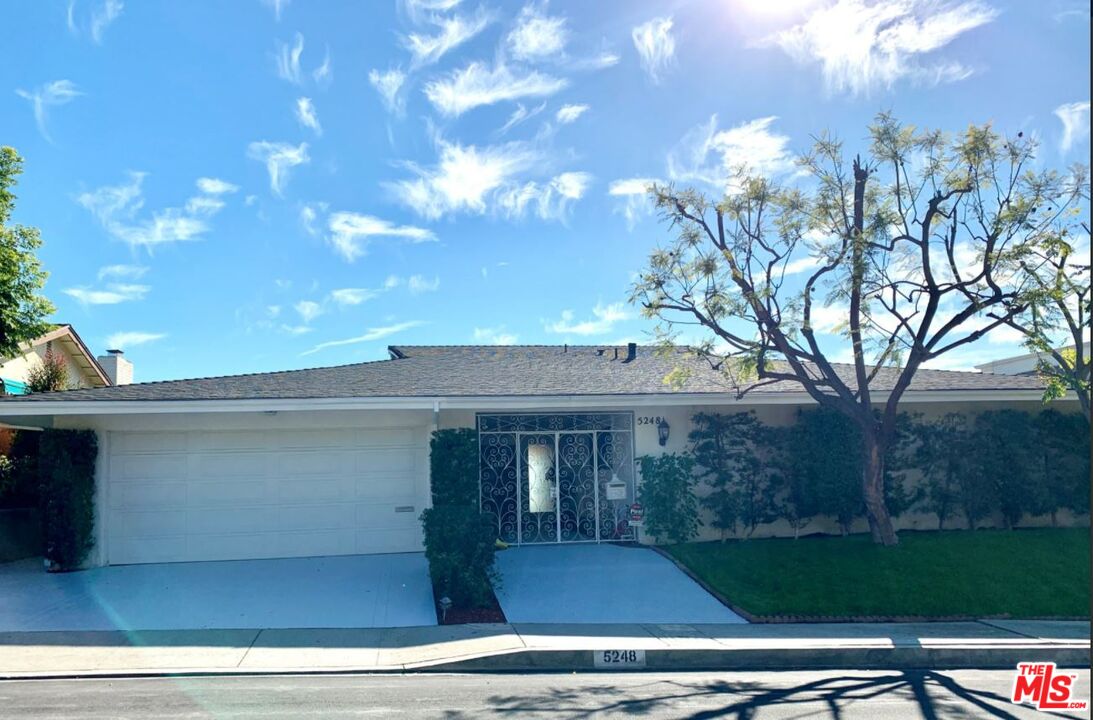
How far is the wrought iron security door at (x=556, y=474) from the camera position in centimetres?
1555

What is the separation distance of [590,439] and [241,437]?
6.30 metres

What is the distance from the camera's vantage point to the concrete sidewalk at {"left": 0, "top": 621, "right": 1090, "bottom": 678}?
880cm

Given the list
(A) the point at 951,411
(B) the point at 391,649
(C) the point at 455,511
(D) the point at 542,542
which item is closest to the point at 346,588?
(C) the point at 455,511

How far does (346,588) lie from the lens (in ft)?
40.5

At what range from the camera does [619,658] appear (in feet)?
30.7

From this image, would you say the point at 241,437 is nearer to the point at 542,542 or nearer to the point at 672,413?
the point at 542,542

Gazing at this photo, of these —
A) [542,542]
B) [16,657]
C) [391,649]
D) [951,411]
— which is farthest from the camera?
[951,411]

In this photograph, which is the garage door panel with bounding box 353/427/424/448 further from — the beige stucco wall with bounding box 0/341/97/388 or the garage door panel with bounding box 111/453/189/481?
the beige stucco wall with bounding box 0/341/97/388

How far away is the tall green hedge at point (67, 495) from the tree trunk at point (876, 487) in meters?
13.0

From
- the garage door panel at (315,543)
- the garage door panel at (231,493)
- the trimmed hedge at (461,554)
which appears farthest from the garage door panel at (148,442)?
the trimmed hedge at (461,554)

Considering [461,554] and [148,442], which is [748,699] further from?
[148,442]

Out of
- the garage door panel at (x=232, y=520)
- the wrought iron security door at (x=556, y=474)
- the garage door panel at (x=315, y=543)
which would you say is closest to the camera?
the garage door panel at (x=232, y=520)

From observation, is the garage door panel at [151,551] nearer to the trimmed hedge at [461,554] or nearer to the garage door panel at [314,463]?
the garage door panel at [314,463]

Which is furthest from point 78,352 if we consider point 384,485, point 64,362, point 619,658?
point 619,658
